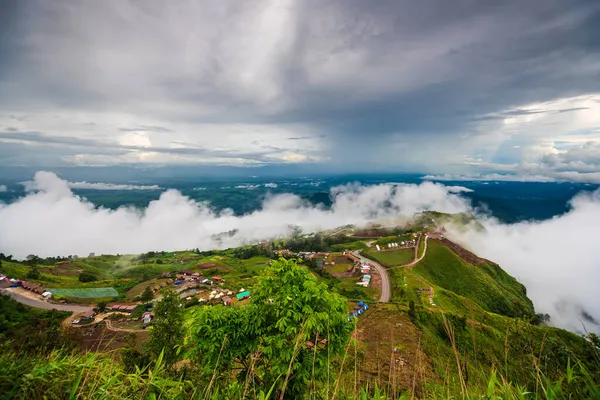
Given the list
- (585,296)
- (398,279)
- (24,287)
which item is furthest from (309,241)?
(585,296)

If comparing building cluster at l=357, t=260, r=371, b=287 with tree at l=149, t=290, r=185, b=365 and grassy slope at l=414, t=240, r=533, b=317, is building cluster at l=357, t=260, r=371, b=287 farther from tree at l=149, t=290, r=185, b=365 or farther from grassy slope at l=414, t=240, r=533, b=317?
tree at l=149, t=290, r=185, b=365

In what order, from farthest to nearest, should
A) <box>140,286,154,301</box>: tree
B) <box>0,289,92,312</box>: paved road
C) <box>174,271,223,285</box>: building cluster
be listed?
1. <box>174,271,223,285</box>: building cluster
2. <box>140,286,154,301</box>: tree
3. <box>0,289,92,312</box>: paved road

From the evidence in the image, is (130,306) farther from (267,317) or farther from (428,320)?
(267,317)

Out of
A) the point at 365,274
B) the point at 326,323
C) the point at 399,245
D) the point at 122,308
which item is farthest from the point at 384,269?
the point at 326,323

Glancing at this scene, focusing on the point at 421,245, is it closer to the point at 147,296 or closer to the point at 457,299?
the point at 457,299

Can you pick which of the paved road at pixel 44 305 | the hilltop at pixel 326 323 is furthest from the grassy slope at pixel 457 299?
the paved road at pixel 44 305

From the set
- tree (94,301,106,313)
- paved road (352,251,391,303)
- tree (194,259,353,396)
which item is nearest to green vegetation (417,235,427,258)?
paved road (352,251,391,303)

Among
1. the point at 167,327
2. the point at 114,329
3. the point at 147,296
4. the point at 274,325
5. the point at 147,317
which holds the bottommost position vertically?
the point at 147,296
